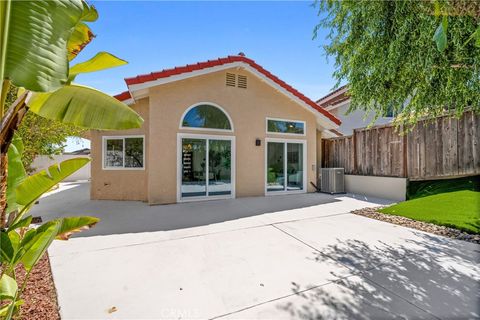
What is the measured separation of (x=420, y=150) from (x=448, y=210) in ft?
11.0

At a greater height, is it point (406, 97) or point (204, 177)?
point (406, 97)

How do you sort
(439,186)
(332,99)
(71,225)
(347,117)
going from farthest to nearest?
(332,99) < (347,117) < (439,186) < (71,225)

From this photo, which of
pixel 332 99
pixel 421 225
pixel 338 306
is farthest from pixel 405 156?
pixel 332 99

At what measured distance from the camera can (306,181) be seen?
39.7 ft

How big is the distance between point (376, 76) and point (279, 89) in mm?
5904

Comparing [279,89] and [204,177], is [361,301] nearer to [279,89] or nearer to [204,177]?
[204,177]

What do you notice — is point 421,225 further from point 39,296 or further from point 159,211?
point 39,296

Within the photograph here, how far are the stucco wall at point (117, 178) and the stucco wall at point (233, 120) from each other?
4.10ft

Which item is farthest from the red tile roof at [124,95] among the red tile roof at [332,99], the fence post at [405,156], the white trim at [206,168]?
the red tile roof at [332,99]

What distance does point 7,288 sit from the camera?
2.10 m

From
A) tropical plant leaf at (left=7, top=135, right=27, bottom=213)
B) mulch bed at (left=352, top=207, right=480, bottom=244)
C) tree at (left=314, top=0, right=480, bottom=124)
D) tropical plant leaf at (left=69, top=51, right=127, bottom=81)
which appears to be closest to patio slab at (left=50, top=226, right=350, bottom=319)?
tropical plant leaf at (left=7, top=135, right=27, bottom=213)

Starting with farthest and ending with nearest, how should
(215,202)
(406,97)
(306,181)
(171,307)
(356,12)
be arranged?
1. (306,181)
2. (215,202)
3. (406,97)
4. (356,12)
5. (171,307)

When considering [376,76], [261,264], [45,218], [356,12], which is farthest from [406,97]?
[45,218]

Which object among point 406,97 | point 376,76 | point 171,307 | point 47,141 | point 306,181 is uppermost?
point 376,76
